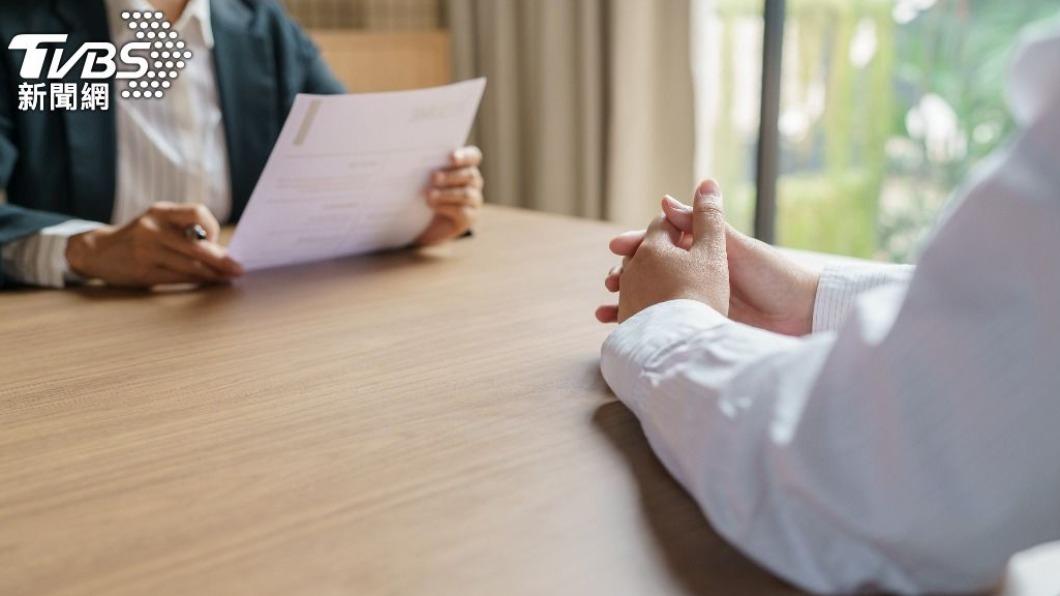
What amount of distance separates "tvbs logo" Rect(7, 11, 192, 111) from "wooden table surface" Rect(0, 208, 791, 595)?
1.91 feet

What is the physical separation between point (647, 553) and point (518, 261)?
31.3 inches

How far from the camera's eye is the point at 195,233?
1.18m

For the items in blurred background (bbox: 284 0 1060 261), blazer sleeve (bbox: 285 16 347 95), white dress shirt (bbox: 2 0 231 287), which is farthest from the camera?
blurred background (bbox: 284 0 1060 261)

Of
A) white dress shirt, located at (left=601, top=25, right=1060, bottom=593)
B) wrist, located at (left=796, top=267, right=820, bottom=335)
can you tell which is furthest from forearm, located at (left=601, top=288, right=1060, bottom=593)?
wrist, located at (left=796, top=267, right=820, bottom=335)

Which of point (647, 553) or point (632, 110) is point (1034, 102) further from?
point (632, 110)

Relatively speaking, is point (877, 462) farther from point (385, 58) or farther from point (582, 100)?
point (385, 58)

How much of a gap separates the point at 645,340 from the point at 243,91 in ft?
3.95

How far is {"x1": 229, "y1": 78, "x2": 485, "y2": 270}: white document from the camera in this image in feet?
3.82

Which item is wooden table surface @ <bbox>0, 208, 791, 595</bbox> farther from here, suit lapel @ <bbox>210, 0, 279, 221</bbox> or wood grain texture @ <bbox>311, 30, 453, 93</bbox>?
wood grain texture @ <bbox>311, 30, 453, 93</bbox>

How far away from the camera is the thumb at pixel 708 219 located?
2.66ft

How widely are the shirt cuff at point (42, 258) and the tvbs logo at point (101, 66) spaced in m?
0.36

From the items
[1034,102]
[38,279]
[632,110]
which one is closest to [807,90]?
[632,110]

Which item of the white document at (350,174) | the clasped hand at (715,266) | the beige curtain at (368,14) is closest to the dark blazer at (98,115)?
the white document at (350,174)

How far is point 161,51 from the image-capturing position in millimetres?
1678
